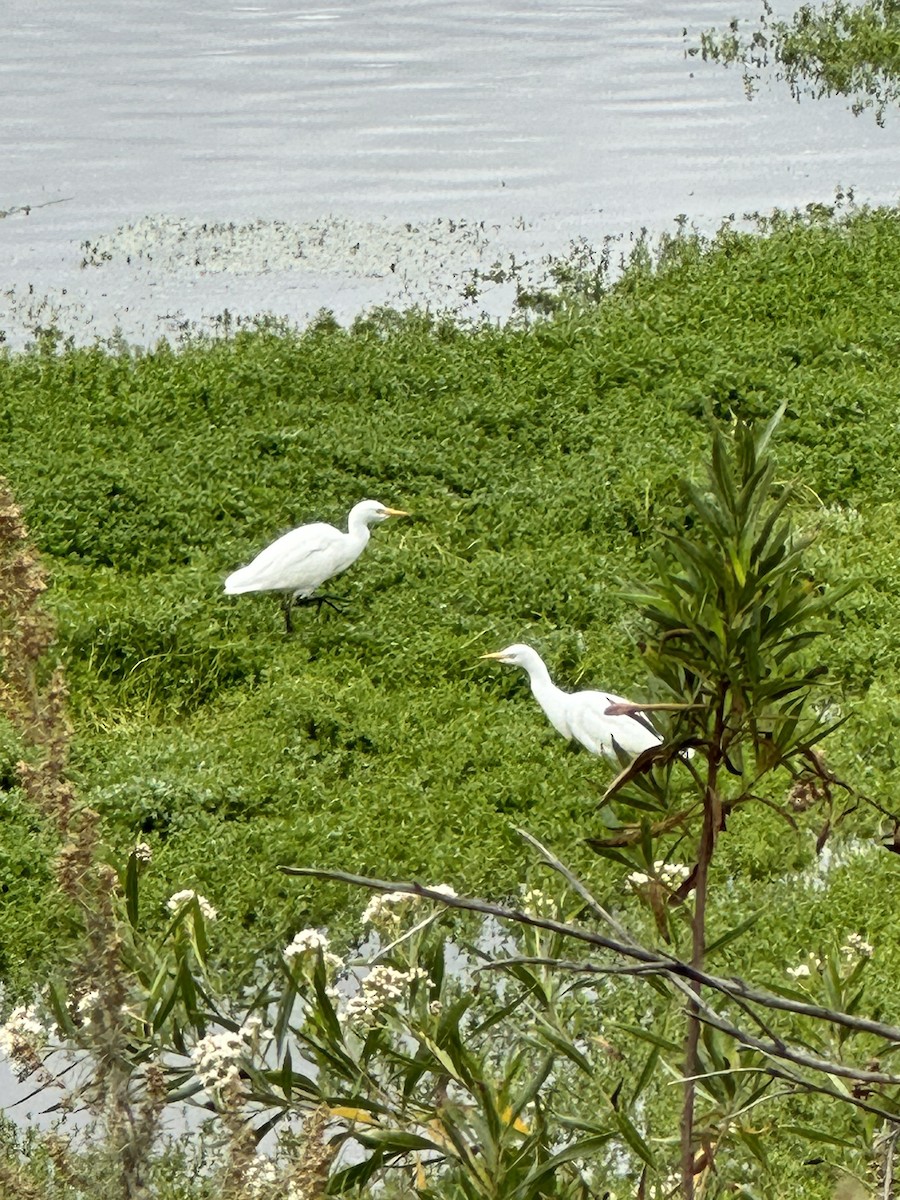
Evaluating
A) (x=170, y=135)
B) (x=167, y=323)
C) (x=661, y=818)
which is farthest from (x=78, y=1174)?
(x=170, y=135)

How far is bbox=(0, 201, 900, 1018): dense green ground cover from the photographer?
5.88 m

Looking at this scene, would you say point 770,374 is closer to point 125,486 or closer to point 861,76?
point 125,486

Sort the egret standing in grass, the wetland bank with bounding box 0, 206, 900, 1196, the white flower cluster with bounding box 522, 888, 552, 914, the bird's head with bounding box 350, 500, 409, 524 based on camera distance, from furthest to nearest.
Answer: the bird's head with bounding box 350, 500, 409, 524 < the egret standing in grass < the wetland bank with bounding box 0, 206, 900, 1196 < the white flower cluster with bounding box 522, 888, 552, 914

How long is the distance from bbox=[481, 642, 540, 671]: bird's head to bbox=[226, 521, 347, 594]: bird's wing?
3.05 ft

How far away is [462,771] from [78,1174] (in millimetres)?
3983

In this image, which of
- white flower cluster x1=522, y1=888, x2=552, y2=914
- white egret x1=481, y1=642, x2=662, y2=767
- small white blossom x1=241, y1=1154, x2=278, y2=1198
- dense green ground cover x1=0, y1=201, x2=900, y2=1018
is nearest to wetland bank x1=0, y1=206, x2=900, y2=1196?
dense green ground cover x1=0, y1=201, x2=900, y2=1018

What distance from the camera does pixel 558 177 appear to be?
15.1 m

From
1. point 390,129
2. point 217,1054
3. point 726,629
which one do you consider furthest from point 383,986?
point 390,129

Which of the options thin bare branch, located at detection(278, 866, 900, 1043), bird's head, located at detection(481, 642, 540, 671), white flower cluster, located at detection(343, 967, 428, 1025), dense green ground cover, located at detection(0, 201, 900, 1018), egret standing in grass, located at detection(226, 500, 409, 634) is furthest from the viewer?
egret standing in grass, located at detection(226, 500, 409, 634)

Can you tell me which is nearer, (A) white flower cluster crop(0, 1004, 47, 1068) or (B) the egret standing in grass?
(A) white flower cluster crop(0, 1004, 47, 1068)

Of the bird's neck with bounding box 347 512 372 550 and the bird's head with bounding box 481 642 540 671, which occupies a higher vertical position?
the bird's neck with bounding box 347 512 372 550

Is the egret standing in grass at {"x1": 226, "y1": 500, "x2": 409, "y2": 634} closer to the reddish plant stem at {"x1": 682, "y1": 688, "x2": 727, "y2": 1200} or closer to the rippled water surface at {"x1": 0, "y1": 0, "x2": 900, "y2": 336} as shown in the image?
the rippled water surface at {"x1": 0, "y1": 0, "x2": 900, "y2": 336}

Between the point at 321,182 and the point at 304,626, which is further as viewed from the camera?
the point at 321,182

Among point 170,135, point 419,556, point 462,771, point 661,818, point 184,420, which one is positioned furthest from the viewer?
point 170,135
